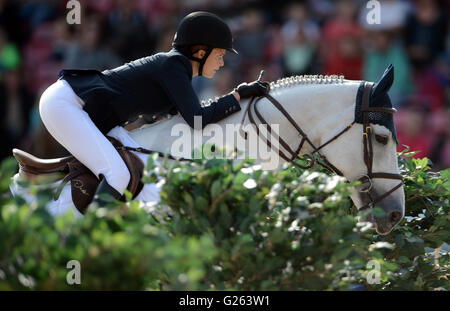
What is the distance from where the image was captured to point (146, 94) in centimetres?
434

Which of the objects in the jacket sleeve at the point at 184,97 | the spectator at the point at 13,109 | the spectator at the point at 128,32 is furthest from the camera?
the spectator at the point at 128,32

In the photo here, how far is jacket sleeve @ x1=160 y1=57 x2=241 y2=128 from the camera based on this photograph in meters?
4.27

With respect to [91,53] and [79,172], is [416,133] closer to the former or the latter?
[91,53]

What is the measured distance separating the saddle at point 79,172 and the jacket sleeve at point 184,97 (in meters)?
0.40

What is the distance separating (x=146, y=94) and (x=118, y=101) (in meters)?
0.17

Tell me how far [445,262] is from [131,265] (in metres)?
2.67

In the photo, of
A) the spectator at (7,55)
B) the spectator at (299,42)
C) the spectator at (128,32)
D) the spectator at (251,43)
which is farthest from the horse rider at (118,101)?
the spectator at (7,55)

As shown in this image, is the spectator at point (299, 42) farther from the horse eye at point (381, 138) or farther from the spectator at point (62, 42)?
the horse eye at point (381, 138)

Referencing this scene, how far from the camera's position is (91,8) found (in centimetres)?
1105

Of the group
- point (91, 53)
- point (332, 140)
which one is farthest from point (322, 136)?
point (91, 53)

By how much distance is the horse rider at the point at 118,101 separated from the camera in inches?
165

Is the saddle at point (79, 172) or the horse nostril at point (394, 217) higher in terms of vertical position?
the saddle at point (79, 172)

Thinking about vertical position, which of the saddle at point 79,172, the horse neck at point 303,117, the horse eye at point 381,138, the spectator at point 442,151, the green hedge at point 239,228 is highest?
the spectator at point 442,151

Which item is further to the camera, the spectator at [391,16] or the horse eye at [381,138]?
the spectator at [391,16]
